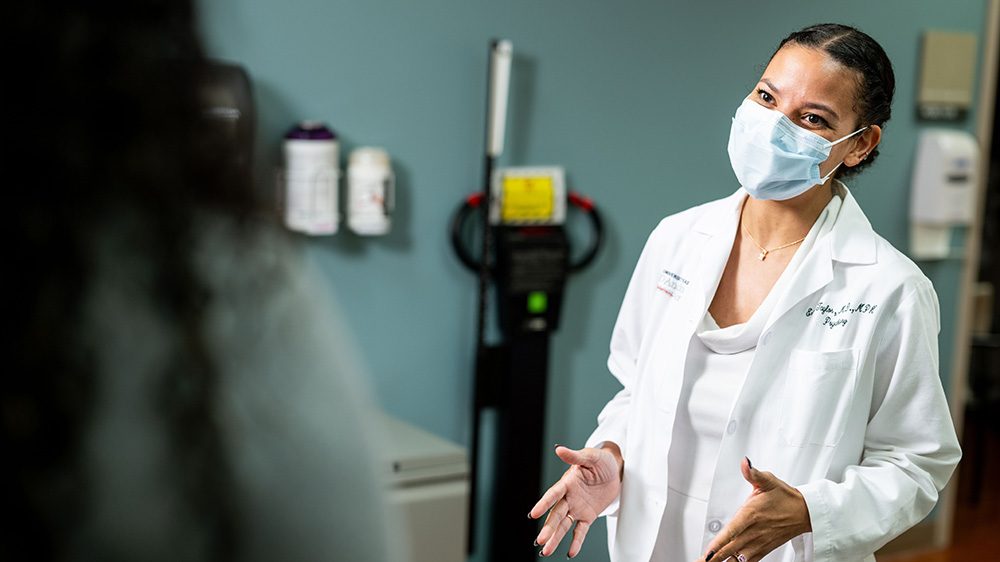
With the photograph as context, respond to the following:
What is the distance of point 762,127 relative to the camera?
1.34m

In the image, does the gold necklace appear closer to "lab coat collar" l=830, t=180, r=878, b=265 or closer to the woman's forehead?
"lab coat collar" l=830, t=180, r=878, b=265

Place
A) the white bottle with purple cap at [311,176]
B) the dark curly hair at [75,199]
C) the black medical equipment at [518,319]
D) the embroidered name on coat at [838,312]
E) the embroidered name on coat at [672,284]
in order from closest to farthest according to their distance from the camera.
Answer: the dark curly hair at [75,199], the embroidered name on coat at [838,312], the embroidered name on coat at [672,284], the white bottle with purple cap at [311,176], the black medical equipment at [518,319]

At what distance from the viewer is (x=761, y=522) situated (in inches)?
47.2

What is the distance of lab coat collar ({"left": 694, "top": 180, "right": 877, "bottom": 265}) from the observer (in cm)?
132

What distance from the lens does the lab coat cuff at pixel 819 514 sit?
4.09ft

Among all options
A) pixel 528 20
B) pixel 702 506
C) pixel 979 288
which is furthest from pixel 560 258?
pixel 979 288

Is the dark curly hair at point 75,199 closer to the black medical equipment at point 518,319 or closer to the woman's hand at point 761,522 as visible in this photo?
the woman's hand at point 761,522

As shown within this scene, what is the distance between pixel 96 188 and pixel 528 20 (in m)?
2.32

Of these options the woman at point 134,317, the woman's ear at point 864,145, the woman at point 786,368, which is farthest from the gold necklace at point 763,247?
the woman at point 134,317

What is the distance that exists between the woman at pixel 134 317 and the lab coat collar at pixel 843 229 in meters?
1.10

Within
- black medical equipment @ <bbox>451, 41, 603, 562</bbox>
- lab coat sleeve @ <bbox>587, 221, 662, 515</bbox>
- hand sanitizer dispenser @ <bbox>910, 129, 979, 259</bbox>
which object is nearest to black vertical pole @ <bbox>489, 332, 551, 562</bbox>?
black medical equipment @ <bbox>451, 41, 603, 562</bbox>

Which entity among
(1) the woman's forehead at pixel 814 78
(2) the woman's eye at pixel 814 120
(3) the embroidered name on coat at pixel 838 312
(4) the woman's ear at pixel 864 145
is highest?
(1) the woman's forehead at pixel 814 78

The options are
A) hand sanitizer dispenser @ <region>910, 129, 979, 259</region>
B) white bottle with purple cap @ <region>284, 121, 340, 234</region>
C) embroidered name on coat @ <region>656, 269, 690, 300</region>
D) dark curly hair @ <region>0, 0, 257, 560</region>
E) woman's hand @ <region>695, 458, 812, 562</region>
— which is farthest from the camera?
hand sanitizer dispenser @ <region>910, 129, 979, 259</region>

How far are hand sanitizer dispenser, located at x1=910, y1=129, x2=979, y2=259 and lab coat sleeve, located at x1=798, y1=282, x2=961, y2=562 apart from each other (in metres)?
1.89
